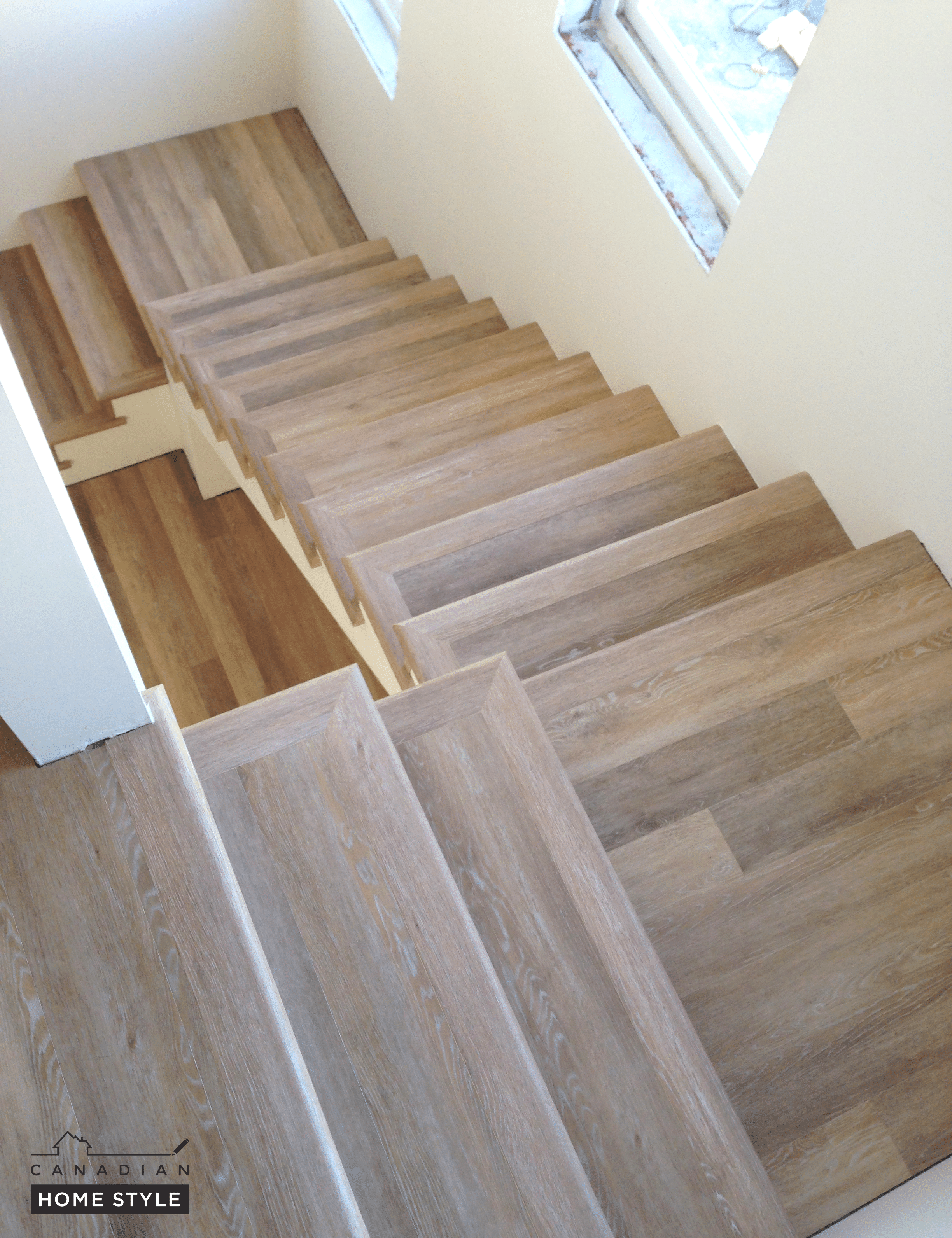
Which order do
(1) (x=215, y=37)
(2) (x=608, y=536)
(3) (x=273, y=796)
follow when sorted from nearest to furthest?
(3) (x=273, y=796) → (2) (x=608, y=536) → (1) (x=215, y=37)

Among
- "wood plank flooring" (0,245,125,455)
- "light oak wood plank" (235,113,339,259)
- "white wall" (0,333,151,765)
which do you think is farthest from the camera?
"light oak wood plank" (235,113,339,259)

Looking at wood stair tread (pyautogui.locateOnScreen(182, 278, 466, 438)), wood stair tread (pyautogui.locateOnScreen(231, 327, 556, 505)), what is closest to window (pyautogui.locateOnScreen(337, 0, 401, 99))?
wood stair tread (pyautogui.locateOnScreen(182, 278, 466, 438))

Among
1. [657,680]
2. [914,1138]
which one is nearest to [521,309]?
[657,680]

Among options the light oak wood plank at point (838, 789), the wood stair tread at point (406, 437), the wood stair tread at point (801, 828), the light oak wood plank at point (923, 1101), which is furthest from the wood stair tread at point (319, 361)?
the light oak wood plank at point (923, 1101)

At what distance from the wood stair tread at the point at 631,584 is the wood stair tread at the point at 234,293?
6.36ft

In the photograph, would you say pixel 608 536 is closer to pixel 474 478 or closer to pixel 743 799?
pixel 474 478

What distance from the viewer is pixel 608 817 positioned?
1925 mm

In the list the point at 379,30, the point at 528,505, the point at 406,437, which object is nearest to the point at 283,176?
the point at 379,30

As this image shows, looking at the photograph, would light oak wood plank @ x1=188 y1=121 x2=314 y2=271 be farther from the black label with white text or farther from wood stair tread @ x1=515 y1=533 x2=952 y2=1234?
the black label with white text

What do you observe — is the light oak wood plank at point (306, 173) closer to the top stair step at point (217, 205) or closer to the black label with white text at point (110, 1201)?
the top stair step at point (217, 205)

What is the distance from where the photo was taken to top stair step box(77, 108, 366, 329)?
169 inches

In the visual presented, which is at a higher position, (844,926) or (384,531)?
(384,531)

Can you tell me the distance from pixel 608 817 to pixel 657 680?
1.02 feet

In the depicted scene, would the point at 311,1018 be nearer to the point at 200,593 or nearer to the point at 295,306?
the point at 295,306
